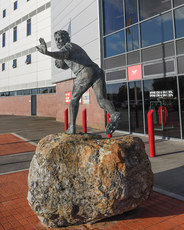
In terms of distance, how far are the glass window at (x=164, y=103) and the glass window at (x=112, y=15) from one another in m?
3.72

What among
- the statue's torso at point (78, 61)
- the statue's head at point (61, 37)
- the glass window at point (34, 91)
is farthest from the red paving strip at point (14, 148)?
the glass window at point (34, 91)

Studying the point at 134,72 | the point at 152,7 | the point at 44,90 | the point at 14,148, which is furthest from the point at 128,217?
the point at 44,90

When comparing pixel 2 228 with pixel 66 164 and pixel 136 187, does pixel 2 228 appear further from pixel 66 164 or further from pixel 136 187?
pixel 136 187

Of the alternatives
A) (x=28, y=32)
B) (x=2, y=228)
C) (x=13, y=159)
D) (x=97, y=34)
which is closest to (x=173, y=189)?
(x=2, y=228)

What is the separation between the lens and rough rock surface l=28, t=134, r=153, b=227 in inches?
104

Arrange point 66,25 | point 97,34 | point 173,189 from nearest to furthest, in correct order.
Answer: point 173,189, point 97,34, point 66,25

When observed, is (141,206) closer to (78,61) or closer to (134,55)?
(78,61)

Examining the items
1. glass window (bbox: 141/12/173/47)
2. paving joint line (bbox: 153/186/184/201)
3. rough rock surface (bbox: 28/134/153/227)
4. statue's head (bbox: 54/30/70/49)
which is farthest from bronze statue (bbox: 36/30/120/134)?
glass window (bbox: 141/12/173/47)

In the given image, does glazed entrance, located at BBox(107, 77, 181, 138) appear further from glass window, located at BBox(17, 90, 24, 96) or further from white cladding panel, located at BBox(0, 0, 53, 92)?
glass window, located at BBox(17, 90, 24, 96)

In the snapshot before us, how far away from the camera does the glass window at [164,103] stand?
8898 mm

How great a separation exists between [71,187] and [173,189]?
2.24 m

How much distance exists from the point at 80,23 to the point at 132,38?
185 inches

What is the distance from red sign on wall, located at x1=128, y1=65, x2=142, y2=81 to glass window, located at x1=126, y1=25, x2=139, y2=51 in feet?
3.11

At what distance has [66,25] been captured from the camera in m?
15.2
